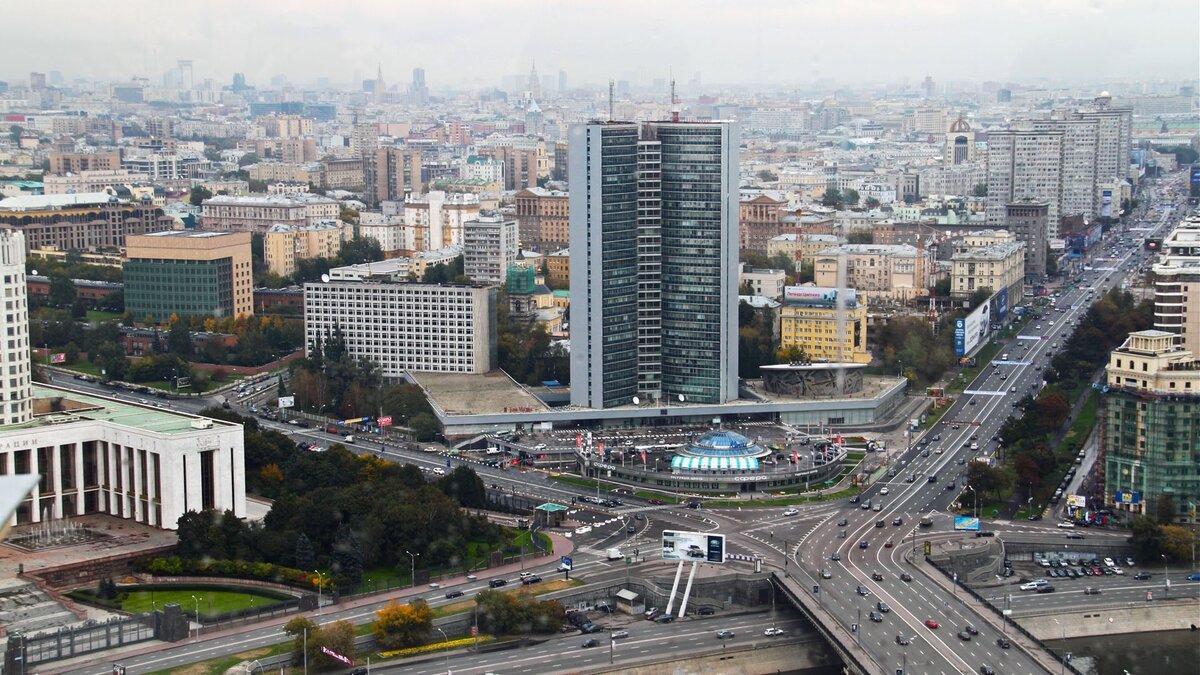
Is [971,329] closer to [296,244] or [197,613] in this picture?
[296,244]

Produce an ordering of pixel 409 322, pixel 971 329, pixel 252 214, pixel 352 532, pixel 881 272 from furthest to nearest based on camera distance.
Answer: pixel 252 214 < pixel 881 272 < pixel 971 329 < pixel 409 322 < pixel 352 532

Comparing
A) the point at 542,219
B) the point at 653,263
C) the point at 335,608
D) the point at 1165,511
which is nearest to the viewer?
the point at 335,608

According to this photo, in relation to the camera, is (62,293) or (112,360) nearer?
(112,360)

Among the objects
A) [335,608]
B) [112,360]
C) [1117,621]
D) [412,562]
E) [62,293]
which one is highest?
[62,293]

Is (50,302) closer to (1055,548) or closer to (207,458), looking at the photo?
(207,458)

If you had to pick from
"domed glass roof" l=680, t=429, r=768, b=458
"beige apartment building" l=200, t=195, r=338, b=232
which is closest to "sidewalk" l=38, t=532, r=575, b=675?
"domed glass roof" l=680, t=429, r=768, b=458

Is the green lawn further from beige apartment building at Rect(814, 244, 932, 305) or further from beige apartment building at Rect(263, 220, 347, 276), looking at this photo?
beige apartment building at Rect(814, 244, 932, 305)

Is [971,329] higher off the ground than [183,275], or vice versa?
[183,275]

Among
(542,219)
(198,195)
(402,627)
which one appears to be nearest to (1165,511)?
(402,627)

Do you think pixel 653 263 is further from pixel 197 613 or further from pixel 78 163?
pixel 78 163
